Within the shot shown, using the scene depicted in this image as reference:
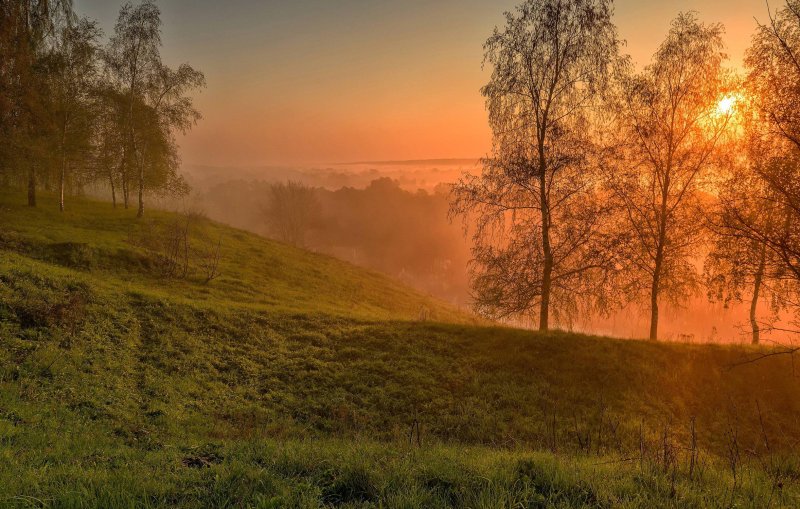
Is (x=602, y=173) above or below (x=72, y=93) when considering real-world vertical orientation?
below

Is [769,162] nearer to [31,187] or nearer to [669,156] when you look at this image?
[669,156]

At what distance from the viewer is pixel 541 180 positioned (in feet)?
60.8

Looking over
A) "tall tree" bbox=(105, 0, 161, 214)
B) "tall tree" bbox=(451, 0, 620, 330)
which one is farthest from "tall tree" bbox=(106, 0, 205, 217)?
"tall tree" bbox=(451, 0, 620, 330)

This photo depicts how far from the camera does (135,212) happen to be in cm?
3925

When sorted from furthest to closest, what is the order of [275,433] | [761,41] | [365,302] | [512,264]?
1. [365,302]
2. [512,264]
3. [761,41]
4. [275,433]

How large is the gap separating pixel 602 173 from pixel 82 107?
39.8m

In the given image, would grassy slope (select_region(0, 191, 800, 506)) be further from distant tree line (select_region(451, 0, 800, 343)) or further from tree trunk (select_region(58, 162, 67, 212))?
tree trunk (select_region(58, 162, 67, 212))

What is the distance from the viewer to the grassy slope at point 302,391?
5535 millimetres

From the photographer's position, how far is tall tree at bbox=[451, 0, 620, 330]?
714 inches

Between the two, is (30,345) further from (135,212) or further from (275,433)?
(135,212)

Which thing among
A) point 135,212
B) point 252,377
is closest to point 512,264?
point 252,377

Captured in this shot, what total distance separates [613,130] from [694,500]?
784 inches

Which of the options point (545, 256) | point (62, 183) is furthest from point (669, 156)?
point (62, 183)

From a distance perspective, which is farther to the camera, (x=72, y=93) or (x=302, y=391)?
(x=72, y=93)
